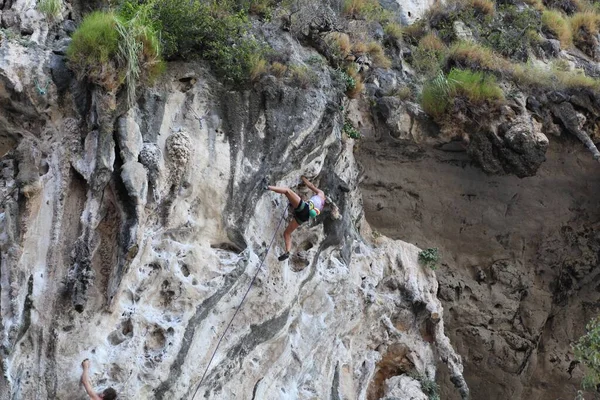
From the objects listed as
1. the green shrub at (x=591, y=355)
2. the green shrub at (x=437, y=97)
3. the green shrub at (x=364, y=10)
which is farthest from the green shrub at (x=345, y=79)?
the green shrub at (x=591, y=355)

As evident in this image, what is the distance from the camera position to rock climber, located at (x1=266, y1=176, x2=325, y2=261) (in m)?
7.88

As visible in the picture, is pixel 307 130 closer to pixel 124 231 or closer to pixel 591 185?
pixel 124 231

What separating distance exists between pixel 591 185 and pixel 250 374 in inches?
309

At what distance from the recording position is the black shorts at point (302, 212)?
794 cm

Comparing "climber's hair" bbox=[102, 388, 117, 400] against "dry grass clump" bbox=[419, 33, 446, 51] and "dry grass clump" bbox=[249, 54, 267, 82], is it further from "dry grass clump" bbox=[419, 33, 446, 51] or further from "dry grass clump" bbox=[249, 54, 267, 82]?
"dry grass clump" bbox=[419, 33, 446, 51]

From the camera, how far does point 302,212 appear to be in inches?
314

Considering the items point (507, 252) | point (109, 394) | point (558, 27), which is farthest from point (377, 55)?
point (109, 394)

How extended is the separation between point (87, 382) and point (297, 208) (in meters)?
3.20

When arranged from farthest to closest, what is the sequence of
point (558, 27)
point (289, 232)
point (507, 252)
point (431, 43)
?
point (558, 27), point (431, 43), point (507, 252), point (289, 232)

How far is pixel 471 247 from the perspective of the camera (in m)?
12.3

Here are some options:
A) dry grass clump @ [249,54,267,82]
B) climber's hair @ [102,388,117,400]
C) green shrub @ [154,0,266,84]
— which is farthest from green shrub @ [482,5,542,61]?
climber's hair @ [102,388,117,400]

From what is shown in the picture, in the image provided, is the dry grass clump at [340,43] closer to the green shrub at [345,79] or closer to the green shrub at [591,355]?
the green shrub at [345,79]

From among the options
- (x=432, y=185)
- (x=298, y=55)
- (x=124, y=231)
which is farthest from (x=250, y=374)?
(x=432, y=185)

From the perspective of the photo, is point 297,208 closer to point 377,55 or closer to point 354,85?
point 354,85
